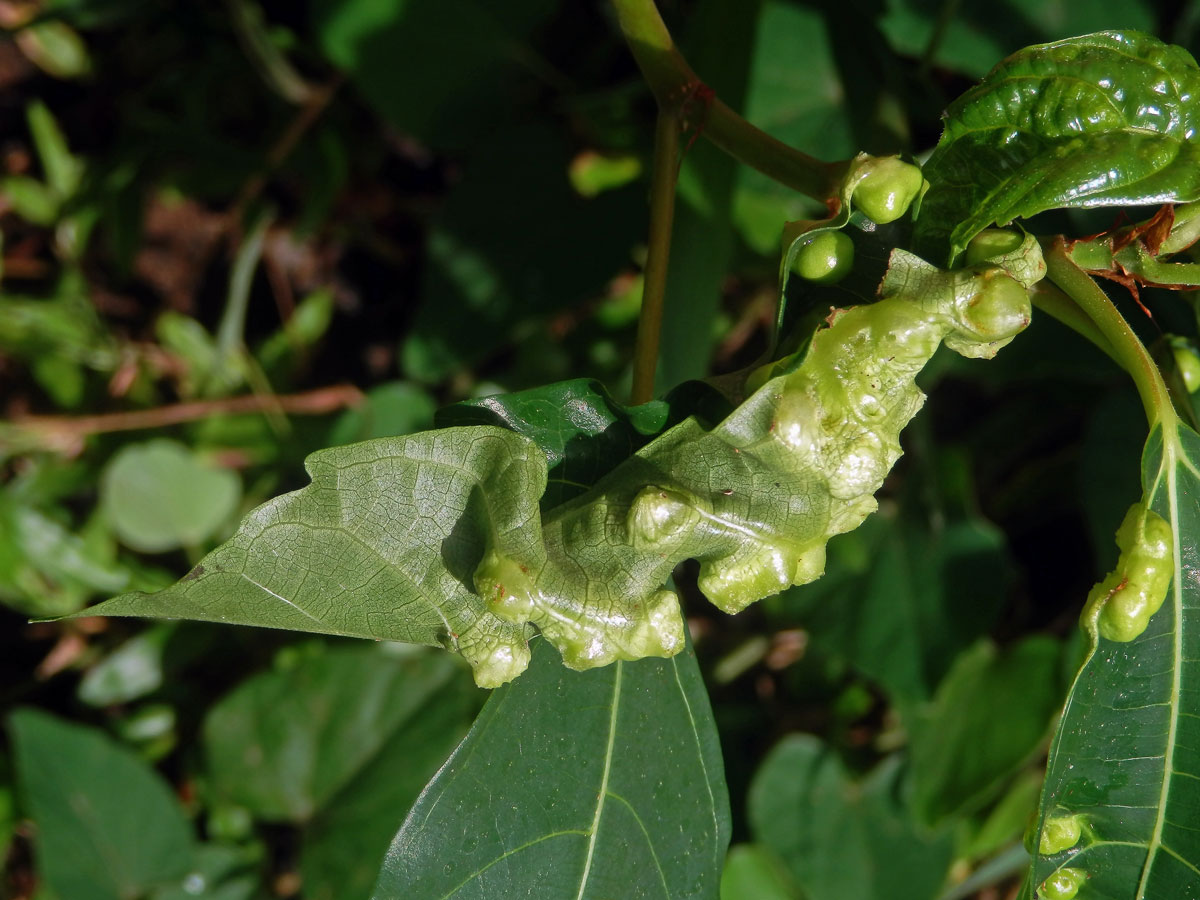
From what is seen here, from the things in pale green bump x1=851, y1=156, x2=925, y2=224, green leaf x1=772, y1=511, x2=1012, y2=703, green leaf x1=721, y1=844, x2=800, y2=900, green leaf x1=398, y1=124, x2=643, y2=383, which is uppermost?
pale green bump x1=851, y1=156, x2=925, y2=224

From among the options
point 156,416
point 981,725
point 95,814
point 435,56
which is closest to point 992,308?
point 981,725

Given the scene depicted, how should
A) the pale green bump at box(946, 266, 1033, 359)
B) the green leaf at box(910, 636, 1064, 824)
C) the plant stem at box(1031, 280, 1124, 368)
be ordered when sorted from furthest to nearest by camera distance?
1. the green leaf at box(910, 636, 1064, 824)
2. the plant stem at box(1031, 280, 1124, 368)
3. the pale green bump at box(946, 266, 1033, 359)

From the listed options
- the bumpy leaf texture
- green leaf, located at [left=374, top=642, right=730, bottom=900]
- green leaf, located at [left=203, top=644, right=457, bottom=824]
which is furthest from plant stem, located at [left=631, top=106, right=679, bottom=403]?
green leaf, located at [left=203, top=644, right=457, bottom=824]

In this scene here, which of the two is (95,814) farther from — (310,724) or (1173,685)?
(1173,685)

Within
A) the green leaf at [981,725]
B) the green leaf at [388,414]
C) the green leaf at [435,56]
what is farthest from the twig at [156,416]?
the green leaf at [981,725]

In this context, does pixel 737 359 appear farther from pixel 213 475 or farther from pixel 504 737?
pixel 504 737

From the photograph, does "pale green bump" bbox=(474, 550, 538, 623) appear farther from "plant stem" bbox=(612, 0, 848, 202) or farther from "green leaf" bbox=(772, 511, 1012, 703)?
"green leaf" bbox=(772, 511, 1012, 703)
